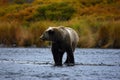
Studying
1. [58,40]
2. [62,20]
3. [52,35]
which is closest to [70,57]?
[58,40]

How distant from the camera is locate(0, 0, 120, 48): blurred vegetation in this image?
49.1 metres

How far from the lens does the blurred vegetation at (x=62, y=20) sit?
49125 mm

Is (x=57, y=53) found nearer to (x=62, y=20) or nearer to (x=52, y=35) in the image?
(x=52, y=35)

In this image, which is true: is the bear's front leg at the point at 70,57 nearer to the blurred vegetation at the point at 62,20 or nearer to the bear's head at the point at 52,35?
the bear's head at the point at 52,35

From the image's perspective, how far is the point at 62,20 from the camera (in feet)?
262

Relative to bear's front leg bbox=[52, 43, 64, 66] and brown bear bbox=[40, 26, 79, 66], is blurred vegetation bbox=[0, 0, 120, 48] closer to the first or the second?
brown bear bbox=[40, 26, 79, 66]

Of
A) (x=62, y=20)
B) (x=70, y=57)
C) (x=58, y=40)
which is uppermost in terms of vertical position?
(x=58, y=40)

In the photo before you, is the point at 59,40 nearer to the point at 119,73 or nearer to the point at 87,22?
the point at 119,73

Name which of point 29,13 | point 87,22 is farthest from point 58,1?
point 87,22

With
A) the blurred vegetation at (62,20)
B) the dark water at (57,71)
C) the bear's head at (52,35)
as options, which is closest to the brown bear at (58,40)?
the bear's head at (52,35)

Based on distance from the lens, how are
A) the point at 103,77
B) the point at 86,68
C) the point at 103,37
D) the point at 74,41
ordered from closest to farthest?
the point at 103,77 → the point at 86,68 → the point at 74,41 → the point at 103,37

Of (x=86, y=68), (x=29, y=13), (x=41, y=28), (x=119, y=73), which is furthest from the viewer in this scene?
(x=29, y=13)

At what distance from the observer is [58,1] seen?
96438 millimetres

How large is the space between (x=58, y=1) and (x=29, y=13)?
33.1ft
